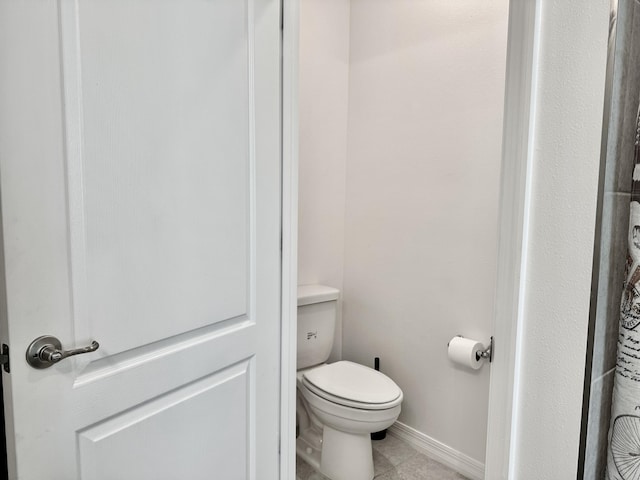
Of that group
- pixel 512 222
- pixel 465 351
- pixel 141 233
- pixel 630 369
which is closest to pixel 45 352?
pixel 141 233

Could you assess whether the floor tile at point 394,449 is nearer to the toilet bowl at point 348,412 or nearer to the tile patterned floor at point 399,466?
the tile patterned floor at point 399,466

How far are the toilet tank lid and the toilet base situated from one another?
62 cm

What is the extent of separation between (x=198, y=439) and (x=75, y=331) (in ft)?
1.56

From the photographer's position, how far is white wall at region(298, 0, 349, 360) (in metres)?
2.17

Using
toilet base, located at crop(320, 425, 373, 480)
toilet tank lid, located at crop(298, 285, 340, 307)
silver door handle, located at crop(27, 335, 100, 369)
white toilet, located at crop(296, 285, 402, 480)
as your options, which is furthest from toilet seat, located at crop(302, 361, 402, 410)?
silver door handle, located at crop(27, 335, 100, 369)

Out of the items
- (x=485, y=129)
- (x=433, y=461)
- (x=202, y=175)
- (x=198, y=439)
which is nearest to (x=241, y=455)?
(x=198, y=439)

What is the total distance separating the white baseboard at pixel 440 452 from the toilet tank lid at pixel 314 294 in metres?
0.81

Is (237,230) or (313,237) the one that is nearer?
(237,230)

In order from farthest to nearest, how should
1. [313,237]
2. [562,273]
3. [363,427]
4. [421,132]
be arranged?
[313,237], [421,132], [363,427], [562,273]

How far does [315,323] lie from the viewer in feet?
6.90

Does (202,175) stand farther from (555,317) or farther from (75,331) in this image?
(555,317)

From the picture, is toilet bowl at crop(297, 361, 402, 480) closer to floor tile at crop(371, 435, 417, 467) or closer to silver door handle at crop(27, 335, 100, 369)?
floor tile at crop(371, 435, 417, 467)

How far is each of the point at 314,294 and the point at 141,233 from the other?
127 centimetres

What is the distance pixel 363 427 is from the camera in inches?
67.5
